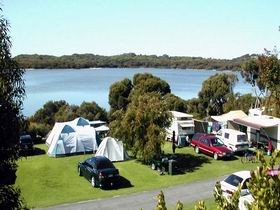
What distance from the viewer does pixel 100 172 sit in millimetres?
22469

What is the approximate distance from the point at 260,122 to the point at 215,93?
104 ft

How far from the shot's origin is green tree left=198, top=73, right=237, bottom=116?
204ft

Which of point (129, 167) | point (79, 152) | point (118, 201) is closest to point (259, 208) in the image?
point (118, 201)

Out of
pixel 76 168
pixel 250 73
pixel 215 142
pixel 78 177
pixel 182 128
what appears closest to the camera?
pixel 78 177

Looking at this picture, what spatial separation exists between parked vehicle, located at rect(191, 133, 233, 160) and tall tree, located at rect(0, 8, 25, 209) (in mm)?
19642

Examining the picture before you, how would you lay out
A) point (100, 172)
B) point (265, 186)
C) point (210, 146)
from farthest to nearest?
1. point (210, 146)
2. point (100, 172)
3. point (265, 186)

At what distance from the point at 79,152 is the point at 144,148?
5943mm

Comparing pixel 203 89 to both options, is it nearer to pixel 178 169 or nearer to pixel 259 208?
pixel 178 169

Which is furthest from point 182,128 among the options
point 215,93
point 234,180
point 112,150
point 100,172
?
point 215,93

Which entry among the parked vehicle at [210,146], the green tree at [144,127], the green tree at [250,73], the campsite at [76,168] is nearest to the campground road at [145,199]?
the campsite at [76,168]

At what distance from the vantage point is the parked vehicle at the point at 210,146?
27969mm

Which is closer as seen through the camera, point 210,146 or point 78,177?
point 78,177

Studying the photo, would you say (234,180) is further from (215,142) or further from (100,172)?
(215,142)

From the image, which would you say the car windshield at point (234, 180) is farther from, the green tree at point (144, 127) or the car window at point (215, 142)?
the car window at point (215, 142)
